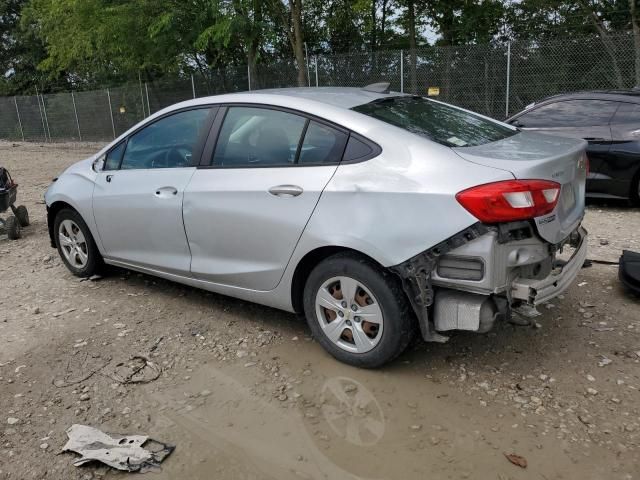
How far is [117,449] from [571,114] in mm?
6833

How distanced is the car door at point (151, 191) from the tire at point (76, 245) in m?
0.29

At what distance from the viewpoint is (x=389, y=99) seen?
398 centimetres

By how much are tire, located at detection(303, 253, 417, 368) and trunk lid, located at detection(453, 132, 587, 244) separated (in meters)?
0.83

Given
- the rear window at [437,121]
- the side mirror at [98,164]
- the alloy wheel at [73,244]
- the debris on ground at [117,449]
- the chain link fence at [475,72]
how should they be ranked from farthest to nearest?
1. the chain link fence at [475,72]
2. the alloy wheel at [73,244]
3. the side mirror at [98,164]
4. the rear window at [437,121]
5. the debris on ground at [117,449]

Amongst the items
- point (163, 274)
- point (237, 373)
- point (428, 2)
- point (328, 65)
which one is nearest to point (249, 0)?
point (328, 65)

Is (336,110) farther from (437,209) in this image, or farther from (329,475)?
(329,475)

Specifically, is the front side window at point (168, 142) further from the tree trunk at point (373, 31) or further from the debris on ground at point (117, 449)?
the tree trunk at point (373, 31)

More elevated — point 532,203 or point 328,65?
point 328,65

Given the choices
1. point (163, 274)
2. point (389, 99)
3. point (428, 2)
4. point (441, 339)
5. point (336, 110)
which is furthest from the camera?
point (428, 2)

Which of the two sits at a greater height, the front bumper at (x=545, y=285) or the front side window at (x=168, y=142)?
the front side window at (x=168, y=142)

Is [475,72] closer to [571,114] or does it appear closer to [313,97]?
[571,114]

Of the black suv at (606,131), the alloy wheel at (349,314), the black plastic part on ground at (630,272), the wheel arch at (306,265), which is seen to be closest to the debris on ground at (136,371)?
the wheel arch at (306,265)

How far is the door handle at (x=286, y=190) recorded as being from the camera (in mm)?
3468

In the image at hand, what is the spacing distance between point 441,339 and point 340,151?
4.06 ft
